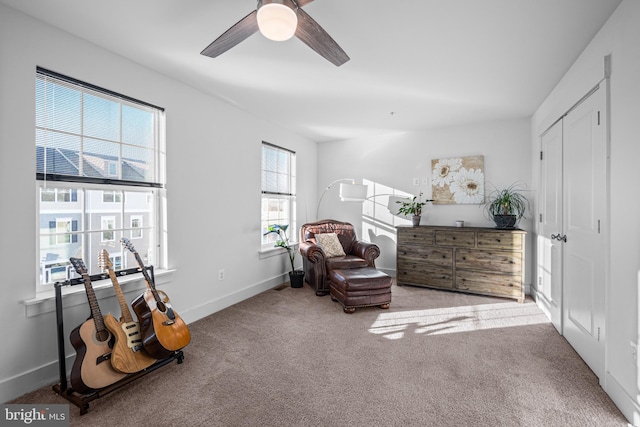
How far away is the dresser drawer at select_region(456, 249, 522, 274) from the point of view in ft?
12.4

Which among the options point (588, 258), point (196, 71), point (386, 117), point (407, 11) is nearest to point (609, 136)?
point (588, 258)

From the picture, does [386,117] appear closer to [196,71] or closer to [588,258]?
[196,71]

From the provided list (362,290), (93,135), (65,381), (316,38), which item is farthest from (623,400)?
(93,135)

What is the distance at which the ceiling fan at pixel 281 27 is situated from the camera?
4.75 ft

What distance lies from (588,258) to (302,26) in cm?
268

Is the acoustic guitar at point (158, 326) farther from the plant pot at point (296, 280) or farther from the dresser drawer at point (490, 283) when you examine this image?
the dresser drawer at point (490, 283)

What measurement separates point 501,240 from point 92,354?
4324 millimetres

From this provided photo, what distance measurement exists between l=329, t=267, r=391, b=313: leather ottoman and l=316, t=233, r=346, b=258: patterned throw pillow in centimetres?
77

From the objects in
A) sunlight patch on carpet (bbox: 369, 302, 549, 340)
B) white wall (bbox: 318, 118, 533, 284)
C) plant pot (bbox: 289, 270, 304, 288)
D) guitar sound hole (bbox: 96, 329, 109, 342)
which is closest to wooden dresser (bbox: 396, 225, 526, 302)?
sunlight patch on carpet (bbox: 369, 302, 549, 340)

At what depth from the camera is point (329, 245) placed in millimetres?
4352

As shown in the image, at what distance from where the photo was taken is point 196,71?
2.78m

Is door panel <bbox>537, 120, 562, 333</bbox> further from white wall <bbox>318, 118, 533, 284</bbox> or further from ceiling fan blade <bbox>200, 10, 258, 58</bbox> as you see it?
ceiling fan blade <bbox>200, 10, 258, 58</bbox>

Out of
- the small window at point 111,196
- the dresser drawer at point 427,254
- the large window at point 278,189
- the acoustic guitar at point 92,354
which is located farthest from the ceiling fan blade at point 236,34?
the dresser drawer at point 427,254

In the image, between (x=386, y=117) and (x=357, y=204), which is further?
(x=357, y=204)
